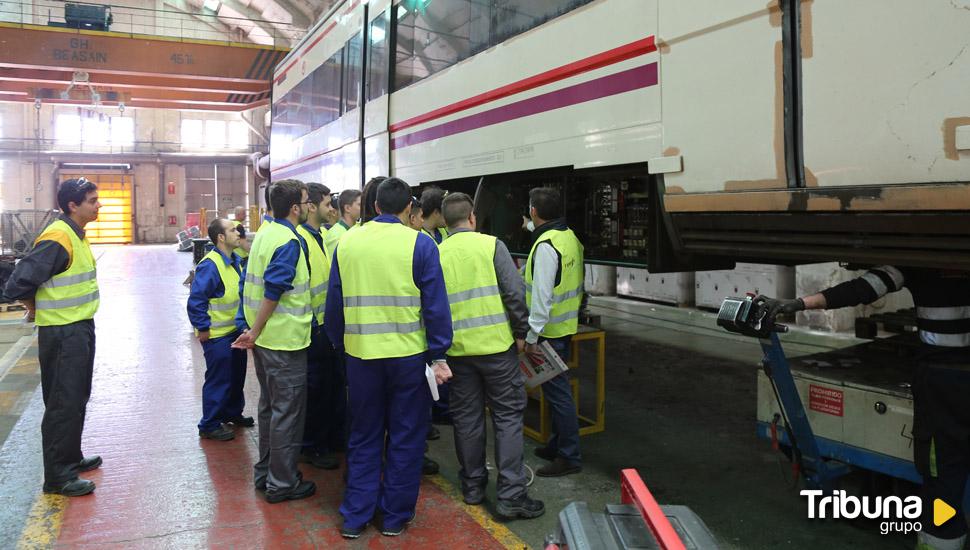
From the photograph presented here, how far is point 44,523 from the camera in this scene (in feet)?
10.9

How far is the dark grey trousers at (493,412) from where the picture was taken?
11.2 ft

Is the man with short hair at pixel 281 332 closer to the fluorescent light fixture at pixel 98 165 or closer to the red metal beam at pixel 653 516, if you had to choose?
the red metal beam at pixel 653 516

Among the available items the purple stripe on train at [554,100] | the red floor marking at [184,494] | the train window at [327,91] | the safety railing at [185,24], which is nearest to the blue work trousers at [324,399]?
the red floor marking at [184,494]

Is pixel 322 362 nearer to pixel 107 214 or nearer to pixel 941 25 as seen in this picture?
pixel 941 25

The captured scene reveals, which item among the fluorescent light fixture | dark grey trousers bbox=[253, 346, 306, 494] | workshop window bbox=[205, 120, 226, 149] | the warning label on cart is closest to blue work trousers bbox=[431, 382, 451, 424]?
dark grey trousers bbox=[253, 346, 306, 494]

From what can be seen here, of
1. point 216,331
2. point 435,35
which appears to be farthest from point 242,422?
point 435,35

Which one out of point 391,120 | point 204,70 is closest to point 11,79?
point 204,70

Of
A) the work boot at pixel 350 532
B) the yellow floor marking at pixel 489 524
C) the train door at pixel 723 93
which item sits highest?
the train door at pixel 723 93

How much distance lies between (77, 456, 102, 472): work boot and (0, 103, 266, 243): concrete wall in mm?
27176

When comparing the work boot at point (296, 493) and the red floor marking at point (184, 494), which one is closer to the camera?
the red floor marking at point (184, 494)

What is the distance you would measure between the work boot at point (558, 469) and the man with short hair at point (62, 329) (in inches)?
97.7

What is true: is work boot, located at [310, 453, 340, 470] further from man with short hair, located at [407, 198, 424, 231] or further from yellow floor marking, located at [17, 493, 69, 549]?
man with short hair, located at [407, 198, 424, 231]

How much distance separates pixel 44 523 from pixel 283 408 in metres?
1.24

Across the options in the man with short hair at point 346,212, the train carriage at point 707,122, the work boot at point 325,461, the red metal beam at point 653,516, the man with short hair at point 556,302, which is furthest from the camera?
the man with short hair at point 346,212
